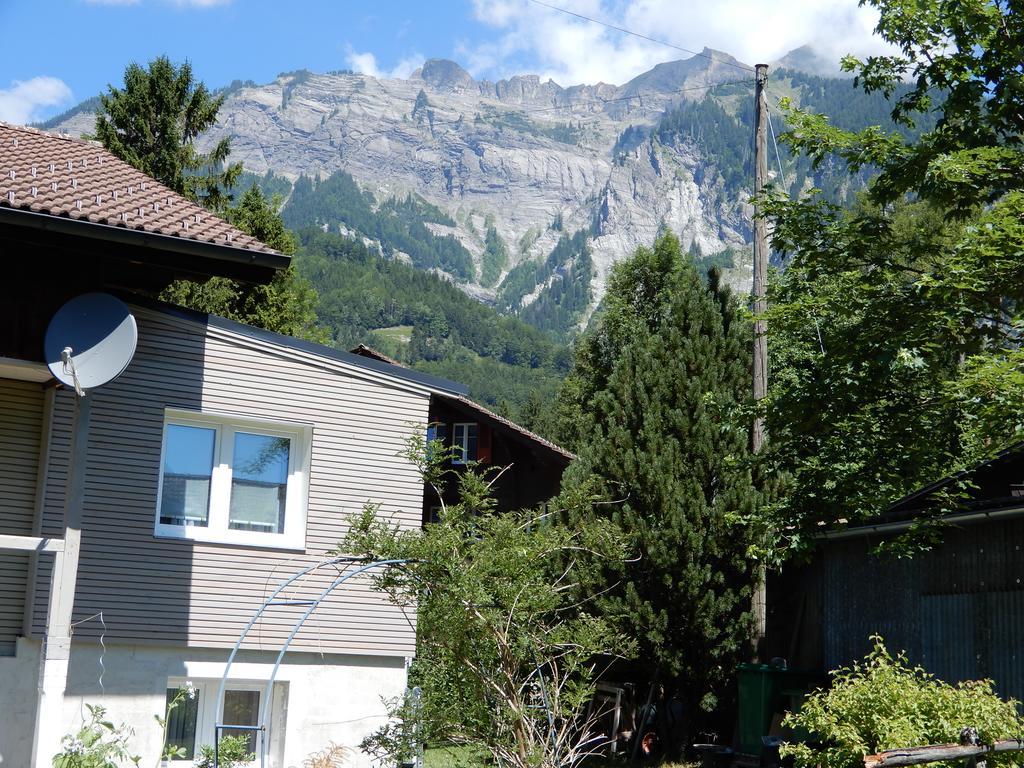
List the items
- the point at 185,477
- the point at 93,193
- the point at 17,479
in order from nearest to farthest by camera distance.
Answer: the point at 93,193, the point at 17,479, the point at 185,477

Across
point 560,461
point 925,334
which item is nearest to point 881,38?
point 925,334

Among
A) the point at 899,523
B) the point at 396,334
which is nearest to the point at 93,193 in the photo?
the point at 899,523

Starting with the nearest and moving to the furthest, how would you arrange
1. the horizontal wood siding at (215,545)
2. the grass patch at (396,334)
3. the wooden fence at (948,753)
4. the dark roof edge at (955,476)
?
the wooden fence at (948,753)
the horizontal wood siding at (215,545)
the dark roof edge at (955,476)
the grass patch at (396,334)

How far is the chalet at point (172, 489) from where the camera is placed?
410 inches

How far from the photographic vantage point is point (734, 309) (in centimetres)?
1895

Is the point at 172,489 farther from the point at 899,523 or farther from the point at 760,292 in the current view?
the point at 760,292

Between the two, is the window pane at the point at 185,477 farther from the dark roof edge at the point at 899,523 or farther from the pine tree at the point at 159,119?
the pine tree at the point at 159,119

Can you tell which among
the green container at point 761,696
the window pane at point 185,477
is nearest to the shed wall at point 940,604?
the green container at point 761,696

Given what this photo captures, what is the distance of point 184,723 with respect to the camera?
12.1 metres

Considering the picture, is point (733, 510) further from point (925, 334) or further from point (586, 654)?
point (586, 654)

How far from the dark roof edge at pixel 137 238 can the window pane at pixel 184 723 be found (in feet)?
15.8

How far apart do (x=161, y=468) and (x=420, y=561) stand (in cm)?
390

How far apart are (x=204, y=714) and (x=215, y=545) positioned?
184 centimetres

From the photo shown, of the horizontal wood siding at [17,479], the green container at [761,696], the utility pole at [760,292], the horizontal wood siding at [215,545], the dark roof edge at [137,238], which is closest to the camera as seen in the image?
the dark roof edge at [137,238]
